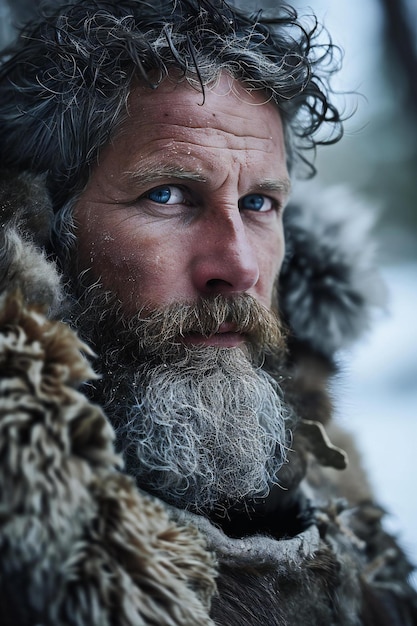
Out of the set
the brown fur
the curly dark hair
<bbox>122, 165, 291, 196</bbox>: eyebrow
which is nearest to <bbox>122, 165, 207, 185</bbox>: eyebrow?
<bbox>122, 165, 291, 196</bbox>: eyebrow

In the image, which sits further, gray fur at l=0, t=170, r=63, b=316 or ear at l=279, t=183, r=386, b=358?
ear at l=279, t=183, r=386, b=358

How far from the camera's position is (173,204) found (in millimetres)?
1317

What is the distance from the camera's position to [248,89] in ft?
4.58

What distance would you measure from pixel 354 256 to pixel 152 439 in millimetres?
913

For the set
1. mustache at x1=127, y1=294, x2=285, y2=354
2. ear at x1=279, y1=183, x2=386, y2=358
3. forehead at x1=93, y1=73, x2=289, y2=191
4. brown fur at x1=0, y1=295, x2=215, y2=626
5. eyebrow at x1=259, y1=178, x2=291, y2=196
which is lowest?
ear at x1=279, y1=183, x2=386, y2=358

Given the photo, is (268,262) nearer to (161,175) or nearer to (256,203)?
(256,203)

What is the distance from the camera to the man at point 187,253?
121 cm

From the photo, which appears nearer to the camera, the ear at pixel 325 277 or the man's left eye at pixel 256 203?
the man's left eye at pixel 256 203

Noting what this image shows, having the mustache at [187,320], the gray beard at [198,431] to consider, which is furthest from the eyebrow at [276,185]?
the gray beard at [198,431]

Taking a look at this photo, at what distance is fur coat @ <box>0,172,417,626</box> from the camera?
2.52 feet

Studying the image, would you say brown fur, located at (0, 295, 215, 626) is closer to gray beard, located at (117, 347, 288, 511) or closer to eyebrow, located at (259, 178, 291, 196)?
gray beard, located at (117, 347, 288, 511)

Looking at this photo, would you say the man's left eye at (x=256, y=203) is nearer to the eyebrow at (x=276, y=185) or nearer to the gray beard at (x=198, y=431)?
the eyebrow at (x=276, y=185)

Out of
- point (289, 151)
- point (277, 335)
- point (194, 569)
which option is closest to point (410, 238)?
point (289, 151)

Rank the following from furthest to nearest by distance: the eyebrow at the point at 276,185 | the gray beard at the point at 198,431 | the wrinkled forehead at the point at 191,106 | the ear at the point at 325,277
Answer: the ear at the point at 325,277
the eyebrow at the point at 276,185
the wrinkled forehead at the point at 191,106
the gray beard at the point at 198,431
